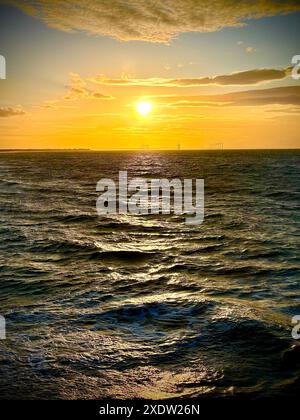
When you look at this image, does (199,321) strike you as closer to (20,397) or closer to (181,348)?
(181,348)

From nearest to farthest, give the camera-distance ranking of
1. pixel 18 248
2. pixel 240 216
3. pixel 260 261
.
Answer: pixel 260 261 < pixel 18 248 < pixel 240 216

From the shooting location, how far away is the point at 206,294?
12617 millimetres

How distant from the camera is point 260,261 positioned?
53.9 feet

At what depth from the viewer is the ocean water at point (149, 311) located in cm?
777

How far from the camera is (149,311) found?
11.3m

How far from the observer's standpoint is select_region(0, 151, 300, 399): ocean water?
7773mm

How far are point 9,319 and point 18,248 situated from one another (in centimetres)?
874

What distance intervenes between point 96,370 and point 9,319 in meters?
3.57
